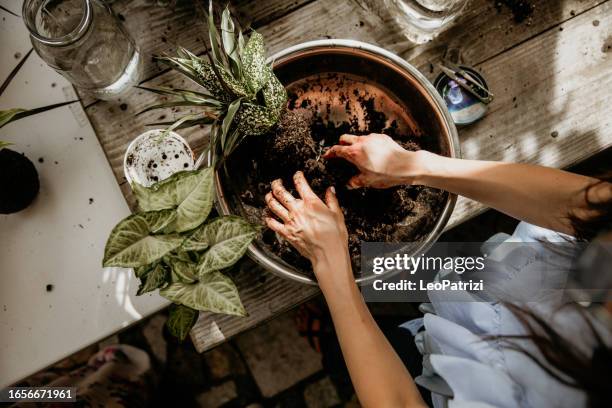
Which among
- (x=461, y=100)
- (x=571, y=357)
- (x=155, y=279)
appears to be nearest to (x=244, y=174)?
(x=155, y=279)

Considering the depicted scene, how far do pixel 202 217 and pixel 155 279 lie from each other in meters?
0.15

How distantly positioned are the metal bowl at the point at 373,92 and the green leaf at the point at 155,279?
16cm

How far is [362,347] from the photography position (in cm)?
81

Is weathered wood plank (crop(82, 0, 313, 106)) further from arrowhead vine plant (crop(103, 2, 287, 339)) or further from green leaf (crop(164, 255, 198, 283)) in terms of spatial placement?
green leaf (crop(164, 255, 198, 283))

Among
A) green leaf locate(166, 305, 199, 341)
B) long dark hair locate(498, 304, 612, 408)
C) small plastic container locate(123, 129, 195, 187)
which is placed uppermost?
small plastic container locate(123, 129, 195, 187)

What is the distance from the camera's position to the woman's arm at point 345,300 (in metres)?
0.79

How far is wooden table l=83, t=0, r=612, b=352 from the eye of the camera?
3.21 ft

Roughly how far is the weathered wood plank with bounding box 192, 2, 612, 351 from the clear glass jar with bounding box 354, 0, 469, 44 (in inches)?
5.8

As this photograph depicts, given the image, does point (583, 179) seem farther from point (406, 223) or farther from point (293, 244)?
point (293, 244)

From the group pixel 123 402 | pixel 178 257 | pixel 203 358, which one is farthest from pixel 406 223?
pixel 123 402

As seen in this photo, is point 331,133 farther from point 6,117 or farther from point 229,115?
point 6,117

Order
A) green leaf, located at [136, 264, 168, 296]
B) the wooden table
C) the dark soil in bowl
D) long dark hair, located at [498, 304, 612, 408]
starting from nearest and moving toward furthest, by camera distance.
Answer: long dark hair, located at [498, 304, 612, 408], green leaf, located at [136, 264, 168, 296], the dark soil in bowl, the wooden table

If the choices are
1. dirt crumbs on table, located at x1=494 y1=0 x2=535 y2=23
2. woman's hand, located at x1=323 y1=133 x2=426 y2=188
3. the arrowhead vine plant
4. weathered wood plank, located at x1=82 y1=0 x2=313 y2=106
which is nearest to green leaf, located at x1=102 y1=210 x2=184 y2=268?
the arrowhead vine plant

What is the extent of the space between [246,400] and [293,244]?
2.85 ft
